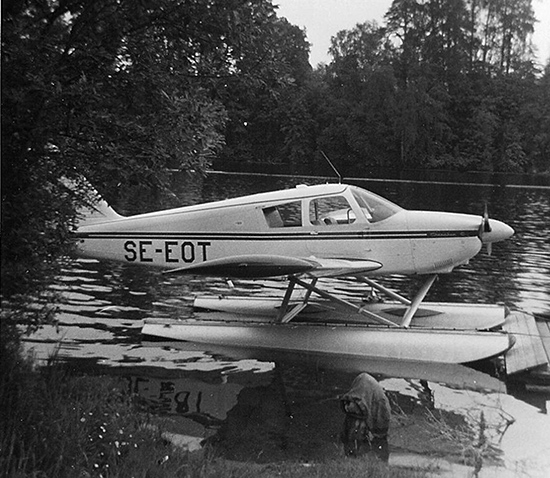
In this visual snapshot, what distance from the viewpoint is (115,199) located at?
3914 mm

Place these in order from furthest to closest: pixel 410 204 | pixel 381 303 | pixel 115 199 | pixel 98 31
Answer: pixel 410 204
pixel 381 303
pixel 115 199
pixel 98 31

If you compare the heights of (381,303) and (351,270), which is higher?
(351,270)

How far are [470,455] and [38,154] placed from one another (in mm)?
3251

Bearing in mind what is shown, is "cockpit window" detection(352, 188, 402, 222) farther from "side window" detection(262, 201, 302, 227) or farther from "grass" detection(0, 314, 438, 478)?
"grass" detection(0, 314, 438, 478)

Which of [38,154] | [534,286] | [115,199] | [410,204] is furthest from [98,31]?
[534,286]

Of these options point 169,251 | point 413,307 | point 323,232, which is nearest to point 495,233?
point 413,307

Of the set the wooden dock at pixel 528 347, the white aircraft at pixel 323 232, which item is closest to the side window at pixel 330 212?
the white aircraft at pixel 323 232

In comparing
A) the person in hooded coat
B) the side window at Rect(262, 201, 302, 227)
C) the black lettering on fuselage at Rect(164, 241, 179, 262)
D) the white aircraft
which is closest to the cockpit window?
the white aircraft

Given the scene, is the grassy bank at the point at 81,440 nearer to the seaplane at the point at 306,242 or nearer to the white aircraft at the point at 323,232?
the seaplane at the point at 306,242

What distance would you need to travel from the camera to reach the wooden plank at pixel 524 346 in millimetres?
5695

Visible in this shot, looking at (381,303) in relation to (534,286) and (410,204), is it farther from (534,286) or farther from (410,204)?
(534,286)

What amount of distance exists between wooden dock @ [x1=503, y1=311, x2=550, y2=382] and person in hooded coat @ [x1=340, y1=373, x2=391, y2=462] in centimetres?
169

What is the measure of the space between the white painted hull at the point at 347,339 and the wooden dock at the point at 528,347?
7.4 inches

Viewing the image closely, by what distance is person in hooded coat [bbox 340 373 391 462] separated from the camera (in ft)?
14.3
